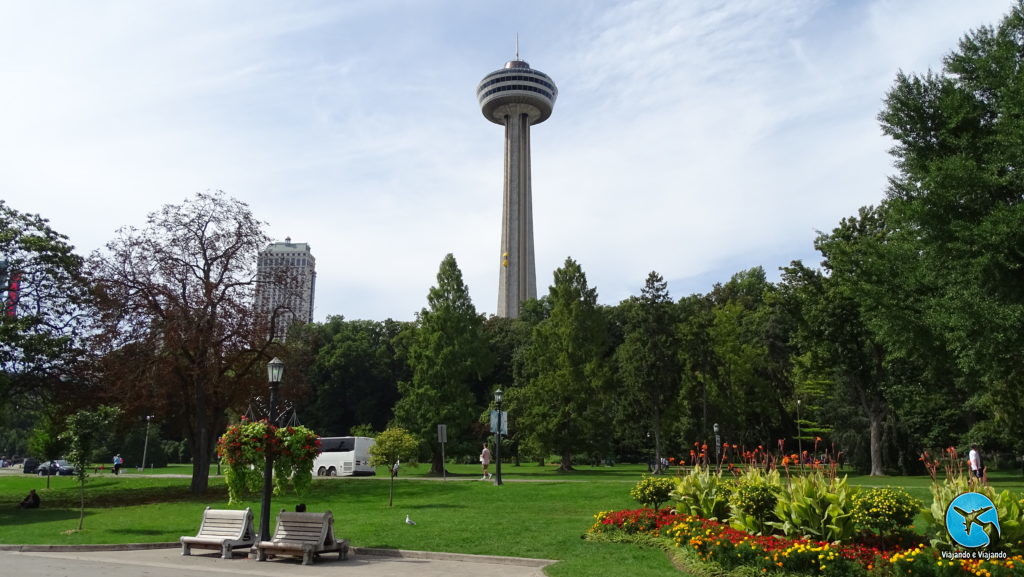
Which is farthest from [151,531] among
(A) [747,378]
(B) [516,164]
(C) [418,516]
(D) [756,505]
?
(B) [516,164]

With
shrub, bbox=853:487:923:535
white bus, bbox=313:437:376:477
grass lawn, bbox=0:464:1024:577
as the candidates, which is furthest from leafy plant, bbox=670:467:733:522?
white bus, bbox=313:437:376:477

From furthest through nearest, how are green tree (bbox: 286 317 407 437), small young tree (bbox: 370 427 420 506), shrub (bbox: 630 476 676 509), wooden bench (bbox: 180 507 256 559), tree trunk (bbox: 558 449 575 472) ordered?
1. green tree (bbox: 286 317 407 437)
2. tree trunk (bbox: 558 449 575 472)
3. small young tree (bbox: 370 427 420 506)
4. shrub (bbox: 630 476 676 509)
5. wooden bench (bbox: 180 507 256 559)

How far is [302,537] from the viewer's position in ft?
45.4

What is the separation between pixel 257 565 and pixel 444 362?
1139 inches

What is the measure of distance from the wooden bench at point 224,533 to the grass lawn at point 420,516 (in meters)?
2.23

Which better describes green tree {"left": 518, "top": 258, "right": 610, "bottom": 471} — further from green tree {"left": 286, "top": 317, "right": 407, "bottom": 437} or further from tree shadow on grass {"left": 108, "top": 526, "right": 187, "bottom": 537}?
green tree {"left": 286, "top": 317, "right": 407, "bottom": 437}

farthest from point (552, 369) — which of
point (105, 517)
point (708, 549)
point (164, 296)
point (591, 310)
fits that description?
point (708, 549)

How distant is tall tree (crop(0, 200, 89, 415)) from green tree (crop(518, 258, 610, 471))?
76.7ft

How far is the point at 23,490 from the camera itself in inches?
1394

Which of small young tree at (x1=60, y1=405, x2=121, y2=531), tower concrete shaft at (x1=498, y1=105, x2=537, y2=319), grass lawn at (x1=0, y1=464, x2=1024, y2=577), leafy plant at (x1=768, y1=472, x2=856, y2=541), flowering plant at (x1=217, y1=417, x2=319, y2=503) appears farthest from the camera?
tower concrete shaft at (x1=498, y1=105, x2=537, y2=319)

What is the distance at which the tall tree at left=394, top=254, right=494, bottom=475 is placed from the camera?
41719mm

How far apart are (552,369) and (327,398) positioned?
35391mm

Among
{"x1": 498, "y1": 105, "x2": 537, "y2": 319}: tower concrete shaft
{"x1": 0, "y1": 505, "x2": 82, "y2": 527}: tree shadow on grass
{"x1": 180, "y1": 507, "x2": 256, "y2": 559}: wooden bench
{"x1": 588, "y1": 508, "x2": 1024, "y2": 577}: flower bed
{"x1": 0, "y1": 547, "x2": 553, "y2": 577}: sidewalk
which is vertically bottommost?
{"x1": 0, "y1": 505, "x2": 82, "y2": 527}: tree shadow on grass

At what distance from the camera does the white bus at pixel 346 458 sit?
46081 mm
